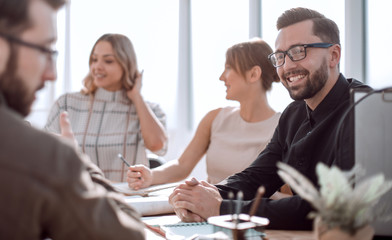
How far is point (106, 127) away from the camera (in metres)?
3.14

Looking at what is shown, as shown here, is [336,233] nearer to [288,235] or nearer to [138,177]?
[288,235]

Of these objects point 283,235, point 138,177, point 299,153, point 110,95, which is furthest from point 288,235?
point 110,95

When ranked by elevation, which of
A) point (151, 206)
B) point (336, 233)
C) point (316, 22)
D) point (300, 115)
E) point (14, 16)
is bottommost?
point (151, 206)

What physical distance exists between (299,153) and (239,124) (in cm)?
104

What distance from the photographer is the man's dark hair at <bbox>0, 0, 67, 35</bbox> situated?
0.76 metres

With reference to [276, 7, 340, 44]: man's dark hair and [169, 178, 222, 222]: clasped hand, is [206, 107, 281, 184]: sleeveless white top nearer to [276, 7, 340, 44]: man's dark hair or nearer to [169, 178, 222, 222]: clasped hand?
[276, 7, 340, 44]: man's dark hair

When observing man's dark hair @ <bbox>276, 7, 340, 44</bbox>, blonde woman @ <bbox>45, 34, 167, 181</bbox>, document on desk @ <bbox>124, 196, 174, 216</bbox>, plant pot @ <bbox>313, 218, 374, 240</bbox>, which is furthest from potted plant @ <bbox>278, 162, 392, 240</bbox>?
blonde woman @ <bbox>45, 34, 167, 181</bbox>

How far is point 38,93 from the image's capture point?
0.88 metres

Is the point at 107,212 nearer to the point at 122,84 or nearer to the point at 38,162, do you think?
the point at 38,162

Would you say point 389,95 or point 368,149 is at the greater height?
point 389,95

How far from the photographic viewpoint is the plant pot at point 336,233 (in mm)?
865

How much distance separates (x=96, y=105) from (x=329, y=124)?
2027 millimetres

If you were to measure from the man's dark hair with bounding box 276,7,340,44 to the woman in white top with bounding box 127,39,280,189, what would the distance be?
28.7 inches

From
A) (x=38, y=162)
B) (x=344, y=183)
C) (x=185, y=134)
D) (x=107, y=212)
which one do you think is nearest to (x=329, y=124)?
(x=344, y=183)
